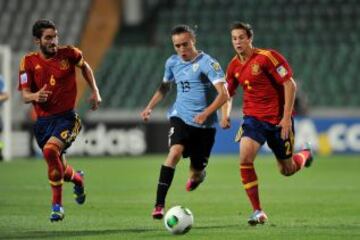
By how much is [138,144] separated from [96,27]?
6.59 m

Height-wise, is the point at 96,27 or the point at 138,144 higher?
the point at 96,27

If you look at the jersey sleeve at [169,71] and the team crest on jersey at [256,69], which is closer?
the team crest on jersey at [256,69]

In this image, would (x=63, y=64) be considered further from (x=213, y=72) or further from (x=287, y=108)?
(x=287, y=108)

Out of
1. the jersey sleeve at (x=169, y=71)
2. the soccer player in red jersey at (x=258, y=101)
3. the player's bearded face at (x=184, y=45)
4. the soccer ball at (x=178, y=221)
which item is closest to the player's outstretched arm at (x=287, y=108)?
the soccer player in red jersey at (x=258, y=101)

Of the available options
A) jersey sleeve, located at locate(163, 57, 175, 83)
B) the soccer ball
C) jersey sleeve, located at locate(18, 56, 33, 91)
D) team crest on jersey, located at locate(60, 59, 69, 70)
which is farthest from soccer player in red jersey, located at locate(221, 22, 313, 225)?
jersey sleeve, located at locate(18, 56, 33, 91)

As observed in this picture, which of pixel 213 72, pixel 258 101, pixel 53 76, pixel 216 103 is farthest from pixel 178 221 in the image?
pixel 53 76

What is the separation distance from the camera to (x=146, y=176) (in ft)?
54.8

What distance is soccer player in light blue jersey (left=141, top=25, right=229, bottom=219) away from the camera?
927cm

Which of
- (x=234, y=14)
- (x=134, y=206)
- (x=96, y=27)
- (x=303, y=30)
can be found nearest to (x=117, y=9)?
(x=96, y=27)

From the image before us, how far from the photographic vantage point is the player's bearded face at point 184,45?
929cm

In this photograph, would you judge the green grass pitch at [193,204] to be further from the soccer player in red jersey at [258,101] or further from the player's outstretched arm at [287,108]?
the player's outstretched arm at [287,108]

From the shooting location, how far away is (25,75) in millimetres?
9344

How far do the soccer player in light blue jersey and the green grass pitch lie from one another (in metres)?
0.69

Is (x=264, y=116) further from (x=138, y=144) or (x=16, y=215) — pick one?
(x=138, y=144)
